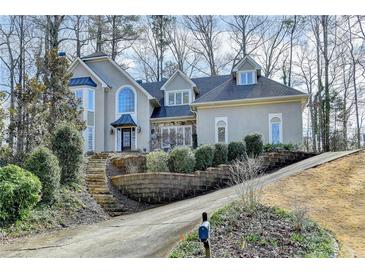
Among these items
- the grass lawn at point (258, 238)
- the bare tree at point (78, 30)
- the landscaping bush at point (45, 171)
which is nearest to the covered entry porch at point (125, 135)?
the bare tree at point (78, 30)

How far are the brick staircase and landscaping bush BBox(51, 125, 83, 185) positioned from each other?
0.49m

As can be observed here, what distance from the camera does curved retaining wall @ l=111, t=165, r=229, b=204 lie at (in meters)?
7.99

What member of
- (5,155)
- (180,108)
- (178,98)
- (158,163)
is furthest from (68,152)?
(178,98)

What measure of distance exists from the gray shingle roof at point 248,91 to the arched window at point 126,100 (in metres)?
2.90

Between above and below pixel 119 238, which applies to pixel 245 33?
above

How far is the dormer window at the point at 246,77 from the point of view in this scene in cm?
1389

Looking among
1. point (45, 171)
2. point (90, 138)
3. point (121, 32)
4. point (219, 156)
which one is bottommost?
point (45, 171)

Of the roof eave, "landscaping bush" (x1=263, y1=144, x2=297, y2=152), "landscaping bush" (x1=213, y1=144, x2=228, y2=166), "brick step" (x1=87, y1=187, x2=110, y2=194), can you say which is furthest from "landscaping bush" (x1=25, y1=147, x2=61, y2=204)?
the roof eave

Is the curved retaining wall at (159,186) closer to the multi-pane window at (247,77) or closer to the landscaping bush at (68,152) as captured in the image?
the landscaping bush at (68,152)

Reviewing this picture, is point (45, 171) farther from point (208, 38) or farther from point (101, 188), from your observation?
point (208, 38)

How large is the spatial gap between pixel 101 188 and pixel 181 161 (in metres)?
2.08

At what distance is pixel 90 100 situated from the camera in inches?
575

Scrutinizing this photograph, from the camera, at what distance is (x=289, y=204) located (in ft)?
19.5
